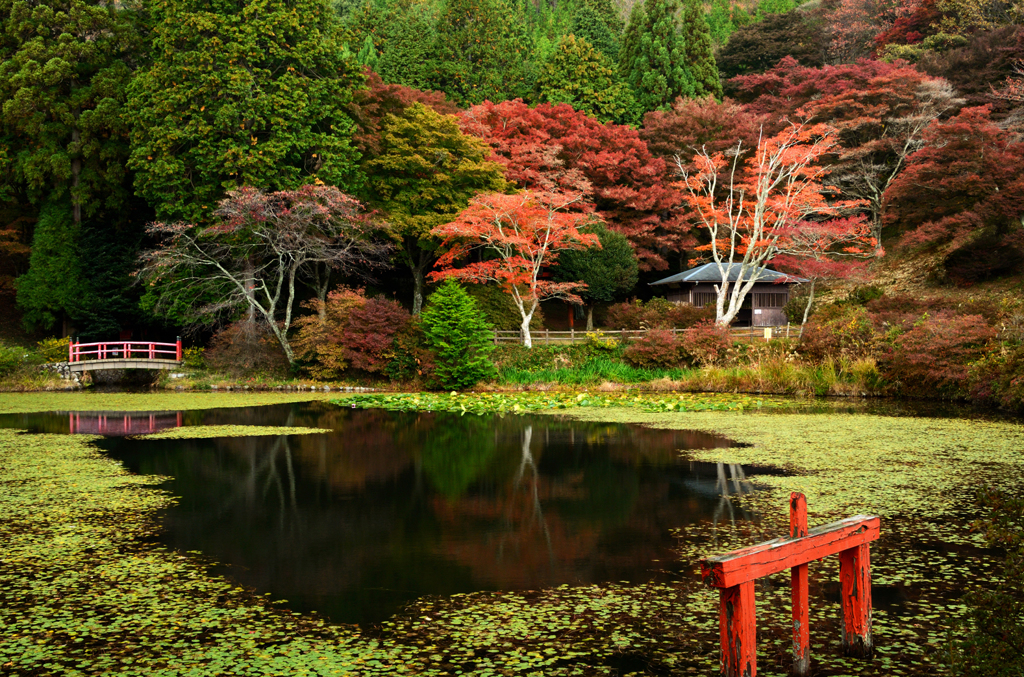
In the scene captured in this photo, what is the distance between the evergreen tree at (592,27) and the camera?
4128cm

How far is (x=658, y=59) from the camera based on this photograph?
37375mm

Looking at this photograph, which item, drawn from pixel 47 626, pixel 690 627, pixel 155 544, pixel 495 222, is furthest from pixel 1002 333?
pixel 47 626

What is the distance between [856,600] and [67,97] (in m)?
30.4

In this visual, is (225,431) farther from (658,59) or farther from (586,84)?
(658,59)

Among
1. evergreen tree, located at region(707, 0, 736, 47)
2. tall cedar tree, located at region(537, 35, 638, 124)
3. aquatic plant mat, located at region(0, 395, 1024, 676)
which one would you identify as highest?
evergreen tree, located at region(707, 0, 736, 47)

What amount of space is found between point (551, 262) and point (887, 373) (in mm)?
13240

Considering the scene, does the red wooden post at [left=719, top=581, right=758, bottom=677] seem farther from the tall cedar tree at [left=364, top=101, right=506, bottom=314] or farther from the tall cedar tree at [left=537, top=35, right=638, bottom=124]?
the tall cedar tree at [left=537, top=35, right=638, bottom=124]

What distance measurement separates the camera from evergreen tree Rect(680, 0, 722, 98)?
38281mm

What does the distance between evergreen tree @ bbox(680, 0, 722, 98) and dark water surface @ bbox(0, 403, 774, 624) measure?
92.7 ft

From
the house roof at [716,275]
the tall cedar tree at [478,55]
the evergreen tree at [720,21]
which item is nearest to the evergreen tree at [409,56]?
the tall cedar tree at [478,55]

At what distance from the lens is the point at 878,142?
3128cm

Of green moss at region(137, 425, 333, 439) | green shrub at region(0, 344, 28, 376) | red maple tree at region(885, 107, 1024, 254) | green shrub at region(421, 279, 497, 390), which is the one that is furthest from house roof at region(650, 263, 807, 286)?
green shrub at region(0, 344, 28, 376)

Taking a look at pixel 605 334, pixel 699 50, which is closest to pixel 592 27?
pixel 699 50

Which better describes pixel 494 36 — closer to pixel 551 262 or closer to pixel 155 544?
pixel 551 262
